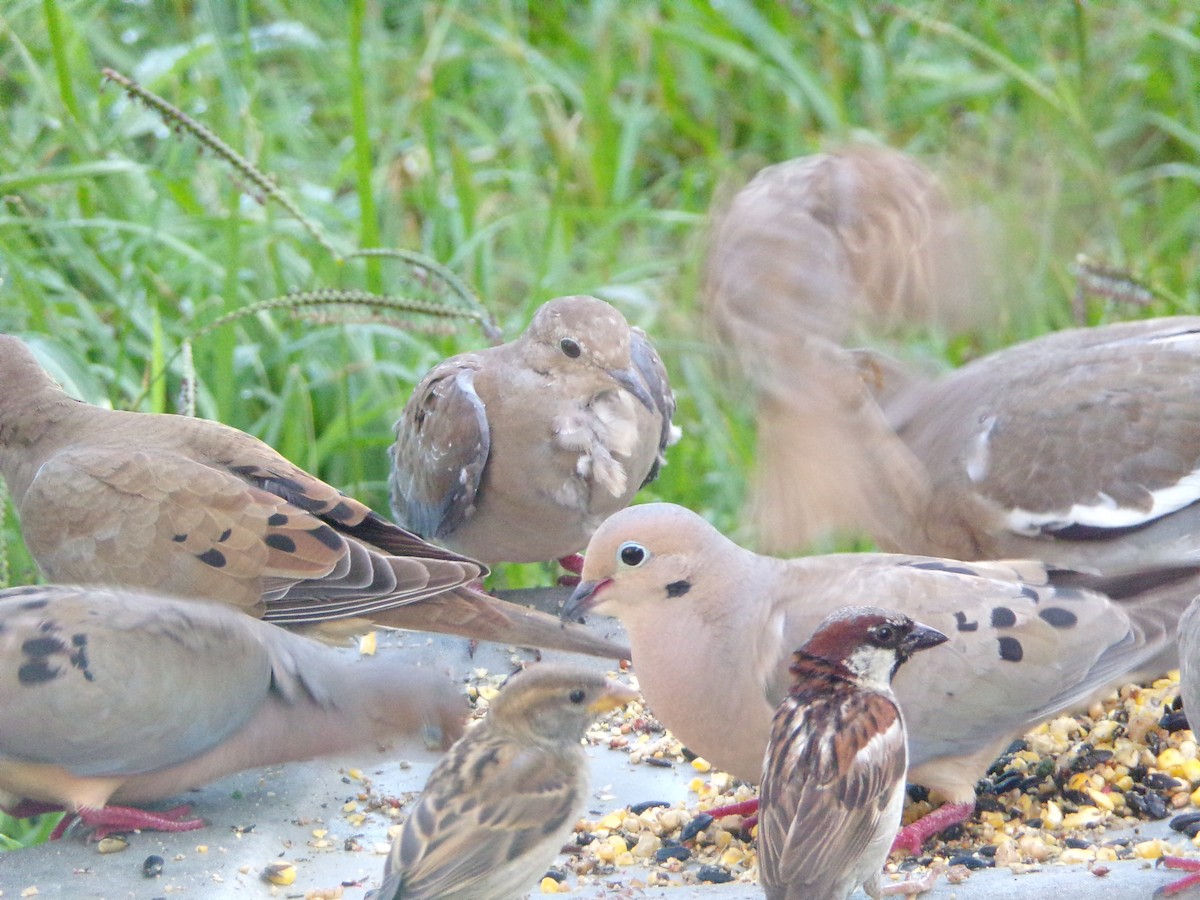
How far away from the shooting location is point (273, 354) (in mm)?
5070

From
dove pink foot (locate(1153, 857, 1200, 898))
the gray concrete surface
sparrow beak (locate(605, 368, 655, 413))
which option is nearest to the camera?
dove pink foot (locate(1153, 857, 1200, 898))

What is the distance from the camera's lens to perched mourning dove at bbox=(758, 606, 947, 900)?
239 cm

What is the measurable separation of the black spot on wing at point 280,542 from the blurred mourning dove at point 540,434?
2.47ft

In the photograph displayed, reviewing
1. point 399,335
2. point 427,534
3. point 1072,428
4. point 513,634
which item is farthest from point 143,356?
point 1072,428

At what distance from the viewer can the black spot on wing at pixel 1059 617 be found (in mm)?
2918

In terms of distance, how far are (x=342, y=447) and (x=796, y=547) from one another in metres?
1.78

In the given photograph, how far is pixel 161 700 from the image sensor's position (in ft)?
9.17

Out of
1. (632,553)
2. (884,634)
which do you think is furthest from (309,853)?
(884,634)

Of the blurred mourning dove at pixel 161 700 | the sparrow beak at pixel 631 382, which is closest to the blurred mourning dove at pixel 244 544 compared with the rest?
the blurred mourning dove at pixel 161 700

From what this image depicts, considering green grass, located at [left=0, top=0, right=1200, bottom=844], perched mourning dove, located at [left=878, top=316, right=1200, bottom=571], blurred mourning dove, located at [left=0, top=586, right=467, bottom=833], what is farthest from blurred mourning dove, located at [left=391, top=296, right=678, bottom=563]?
blurred mourning dove, located at [left=0, top=586, right=467, bottom=833]

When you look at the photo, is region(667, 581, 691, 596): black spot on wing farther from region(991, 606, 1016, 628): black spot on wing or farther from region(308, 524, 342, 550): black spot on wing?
region(308, 524, 342, 550): black spot on wing

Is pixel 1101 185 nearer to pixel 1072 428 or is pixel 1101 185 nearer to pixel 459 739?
pixel 1072 428

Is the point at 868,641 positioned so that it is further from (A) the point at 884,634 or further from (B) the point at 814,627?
(B) the point at 814,627

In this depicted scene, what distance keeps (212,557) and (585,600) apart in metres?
0.88
